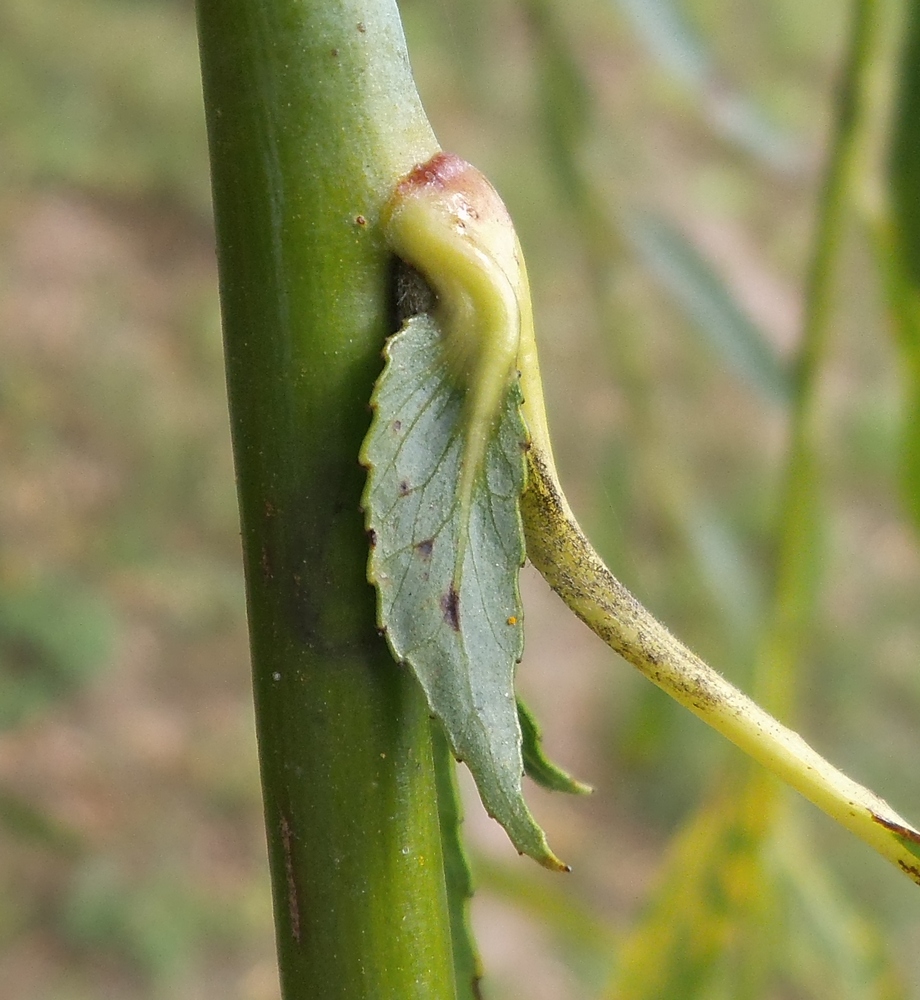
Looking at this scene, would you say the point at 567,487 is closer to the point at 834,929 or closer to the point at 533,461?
the point at 834,929

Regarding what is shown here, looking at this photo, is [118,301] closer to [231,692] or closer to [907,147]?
[231,692]

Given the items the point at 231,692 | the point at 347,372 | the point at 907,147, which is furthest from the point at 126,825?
the point at 347,372

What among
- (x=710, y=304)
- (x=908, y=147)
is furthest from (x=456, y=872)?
(x=710, y=304)

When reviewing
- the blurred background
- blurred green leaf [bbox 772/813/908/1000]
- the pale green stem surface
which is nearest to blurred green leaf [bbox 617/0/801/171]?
the blurred background

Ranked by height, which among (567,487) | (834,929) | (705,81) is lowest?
(567,487)

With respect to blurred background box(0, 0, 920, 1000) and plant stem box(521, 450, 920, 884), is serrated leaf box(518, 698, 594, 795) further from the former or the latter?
blurred background box(0, 0, 920, 1000)

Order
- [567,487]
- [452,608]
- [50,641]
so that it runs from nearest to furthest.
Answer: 1. [452,608]
2. [50,641]
3. [567,487]

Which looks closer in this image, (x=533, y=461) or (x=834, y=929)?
(x=533, y=461)
